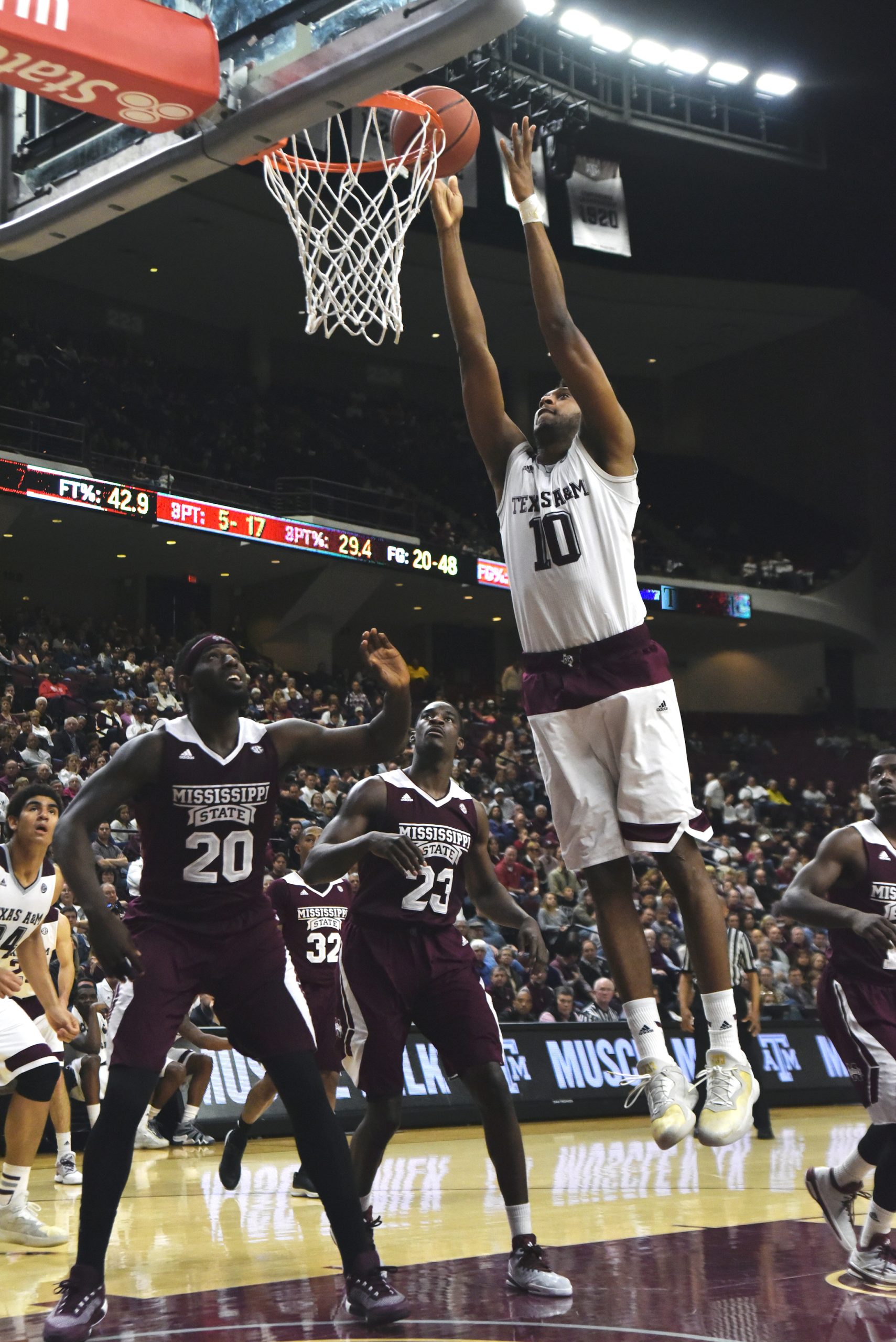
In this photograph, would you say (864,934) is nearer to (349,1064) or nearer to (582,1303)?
(582,1303)

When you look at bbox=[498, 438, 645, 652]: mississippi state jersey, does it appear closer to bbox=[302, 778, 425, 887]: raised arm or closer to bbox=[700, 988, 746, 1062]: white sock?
bbox=[302, 778, 425, 887]: raised arm

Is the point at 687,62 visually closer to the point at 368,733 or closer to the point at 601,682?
the point at 368,733

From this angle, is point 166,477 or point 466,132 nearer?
point 466,132

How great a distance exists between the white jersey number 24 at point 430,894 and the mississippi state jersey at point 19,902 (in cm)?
212

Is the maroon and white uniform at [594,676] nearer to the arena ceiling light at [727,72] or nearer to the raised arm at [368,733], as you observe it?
the raised arm at [368,733]

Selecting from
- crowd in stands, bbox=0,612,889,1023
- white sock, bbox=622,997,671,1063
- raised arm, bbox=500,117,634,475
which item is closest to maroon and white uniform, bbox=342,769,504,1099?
white sock, bbox=622,997,671,1063

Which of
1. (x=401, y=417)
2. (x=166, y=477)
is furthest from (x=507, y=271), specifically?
(x=166, y=477)

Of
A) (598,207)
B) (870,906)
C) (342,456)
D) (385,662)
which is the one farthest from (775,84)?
(385,662)

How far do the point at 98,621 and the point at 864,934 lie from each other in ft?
75.1

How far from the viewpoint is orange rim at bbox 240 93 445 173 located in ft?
22.8

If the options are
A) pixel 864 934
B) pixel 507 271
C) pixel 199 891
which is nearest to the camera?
pixel 199 891

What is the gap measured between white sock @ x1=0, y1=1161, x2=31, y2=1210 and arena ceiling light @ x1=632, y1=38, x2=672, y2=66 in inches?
934

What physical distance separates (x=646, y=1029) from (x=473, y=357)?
254cm

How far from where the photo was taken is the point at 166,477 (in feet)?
78.1
